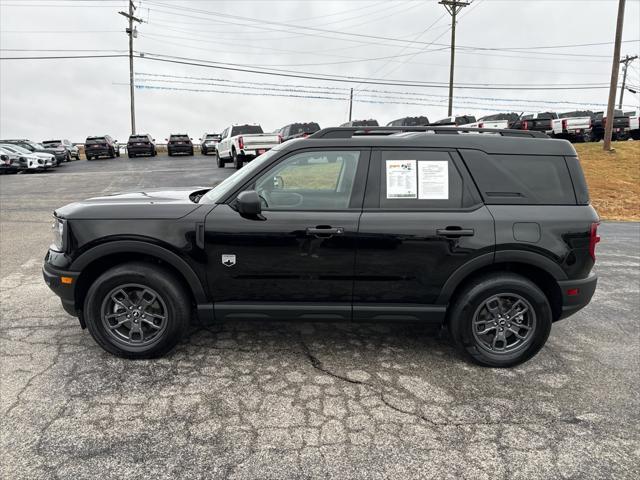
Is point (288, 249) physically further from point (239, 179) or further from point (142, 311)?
point (142, 311)

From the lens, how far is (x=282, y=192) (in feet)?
11.8

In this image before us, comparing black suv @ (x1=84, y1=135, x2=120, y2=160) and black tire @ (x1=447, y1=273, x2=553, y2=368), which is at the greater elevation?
black suv @ (x1=84, y1=135, x2=120, y2=160)

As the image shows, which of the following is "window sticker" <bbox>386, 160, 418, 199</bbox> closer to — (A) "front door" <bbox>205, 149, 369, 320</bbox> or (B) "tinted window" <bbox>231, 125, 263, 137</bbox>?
(A) "front door" <bbox>205, 149, 369, 320</bbox>

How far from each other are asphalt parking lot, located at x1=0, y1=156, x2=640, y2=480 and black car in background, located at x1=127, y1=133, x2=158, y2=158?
2866 cm

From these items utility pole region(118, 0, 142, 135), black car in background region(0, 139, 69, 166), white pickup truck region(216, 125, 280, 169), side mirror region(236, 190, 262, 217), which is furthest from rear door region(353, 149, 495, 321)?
utility pole region(118, 0, 142, 135)

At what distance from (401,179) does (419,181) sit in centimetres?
14

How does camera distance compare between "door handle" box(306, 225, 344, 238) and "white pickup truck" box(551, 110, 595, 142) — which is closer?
"door handle" box(306, 225, 344, 238)

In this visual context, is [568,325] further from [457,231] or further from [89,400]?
[89,400]

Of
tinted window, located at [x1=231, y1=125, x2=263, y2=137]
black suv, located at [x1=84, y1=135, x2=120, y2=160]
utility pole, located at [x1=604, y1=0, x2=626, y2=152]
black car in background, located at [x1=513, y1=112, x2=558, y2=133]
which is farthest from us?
black suv, located at [x1=84, y1=135, x2=120, y2=160]

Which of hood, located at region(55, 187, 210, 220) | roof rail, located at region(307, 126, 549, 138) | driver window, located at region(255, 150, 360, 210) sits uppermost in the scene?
roof rail, located at region(307, 126, 549, 138)

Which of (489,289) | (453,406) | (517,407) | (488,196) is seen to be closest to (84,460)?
(453,406)

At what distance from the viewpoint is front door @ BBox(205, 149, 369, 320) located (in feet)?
11.0

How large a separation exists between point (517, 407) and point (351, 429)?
3.78 ft

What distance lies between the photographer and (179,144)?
31750 millimetres
